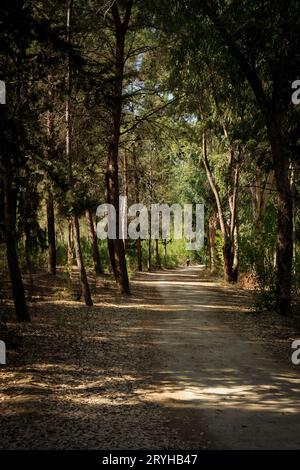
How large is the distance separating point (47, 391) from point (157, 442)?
2.30m

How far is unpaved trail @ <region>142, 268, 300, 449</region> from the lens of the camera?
552cm

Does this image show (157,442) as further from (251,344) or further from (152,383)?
(251,344)

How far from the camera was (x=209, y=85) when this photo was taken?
811 inches

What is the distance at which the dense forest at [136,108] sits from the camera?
8.72 m

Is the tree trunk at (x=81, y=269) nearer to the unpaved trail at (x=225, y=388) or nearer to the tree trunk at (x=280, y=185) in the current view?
the unpaved trail at (x=225, y=388)

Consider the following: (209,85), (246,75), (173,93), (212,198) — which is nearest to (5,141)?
(246,75)

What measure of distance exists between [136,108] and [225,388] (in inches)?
605

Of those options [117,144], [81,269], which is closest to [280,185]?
[81,269]

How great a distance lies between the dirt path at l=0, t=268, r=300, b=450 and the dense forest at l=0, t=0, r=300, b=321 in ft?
5.88

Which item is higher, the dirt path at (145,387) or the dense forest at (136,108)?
the dense forest at (136,108)

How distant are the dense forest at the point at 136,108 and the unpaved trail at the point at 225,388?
3.44m

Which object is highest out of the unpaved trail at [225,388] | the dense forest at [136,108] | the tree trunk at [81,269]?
the dense forest at [136,108]

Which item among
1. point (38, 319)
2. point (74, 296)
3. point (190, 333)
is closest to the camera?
point (190, 333)

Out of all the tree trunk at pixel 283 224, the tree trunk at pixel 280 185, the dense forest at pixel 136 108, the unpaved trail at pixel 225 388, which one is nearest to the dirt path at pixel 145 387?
the unpaved trail at pixel 225 388
